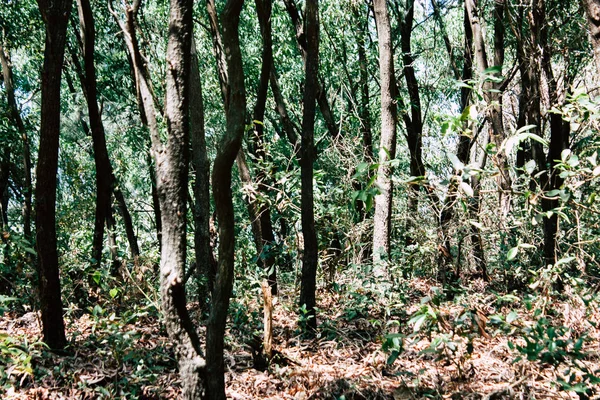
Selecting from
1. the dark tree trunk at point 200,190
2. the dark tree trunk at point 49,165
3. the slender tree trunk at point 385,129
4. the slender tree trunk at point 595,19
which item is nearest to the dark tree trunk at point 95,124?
the dark tree trunk at point 200,190

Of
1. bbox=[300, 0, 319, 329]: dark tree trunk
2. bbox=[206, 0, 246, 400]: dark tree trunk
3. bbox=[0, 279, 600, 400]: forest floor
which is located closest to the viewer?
bbox=[206, 0, 246, 400]: dark tree trunk

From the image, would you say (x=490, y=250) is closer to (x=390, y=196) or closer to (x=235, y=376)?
(x=390, y=196)

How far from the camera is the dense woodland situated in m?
3.92

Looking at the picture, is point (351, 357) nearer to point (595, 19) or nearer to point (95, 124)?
point (595, 19)

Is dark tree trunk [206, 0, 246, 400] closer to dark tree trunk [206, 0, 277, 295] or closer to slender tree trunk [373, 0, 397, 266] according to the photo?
dark tree trunk [206, 0, 277, 295]

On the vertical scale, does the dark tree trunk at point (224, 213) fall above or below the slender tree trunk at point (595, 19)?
below

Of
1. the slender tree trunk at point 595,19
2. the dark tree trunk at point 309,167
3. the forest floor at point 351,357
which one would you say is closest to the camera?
the slender tree trunk at point 595,19

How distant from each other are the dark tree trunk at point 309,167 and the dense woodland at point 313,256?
0.08ft

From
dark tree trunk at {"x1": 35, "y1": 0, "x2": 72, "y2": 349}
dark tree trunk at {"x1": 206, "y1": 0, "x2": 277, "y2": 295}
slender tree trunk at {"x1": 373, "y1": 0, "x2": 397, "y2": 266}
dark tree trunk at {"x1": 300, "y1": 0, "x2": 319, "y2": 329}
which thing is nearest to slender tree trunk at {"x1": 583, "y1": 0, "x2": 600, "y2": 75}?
dark tree trunk at {"x1": 300, "y1": 0, "x2": 319, "y2": 329}

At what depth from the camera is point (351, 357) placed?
564 cm

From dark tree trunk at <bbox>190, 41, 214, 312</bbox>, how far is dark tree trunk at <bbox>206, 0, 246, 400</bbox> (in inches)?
110

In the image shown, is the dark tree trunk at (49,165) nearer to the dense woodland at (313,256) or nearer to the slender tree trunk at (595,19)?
the dense woodland at (313,256)

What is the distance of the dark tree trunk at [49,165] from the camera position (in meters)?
5.17

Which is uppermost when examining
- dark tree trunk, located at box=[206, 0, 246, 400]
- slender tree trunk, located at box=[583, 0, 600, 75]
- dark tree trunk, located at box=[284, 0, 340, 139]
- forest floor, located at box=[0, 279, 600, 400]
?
dark tree trunk, located at box=[284, 0, 340, 139]
